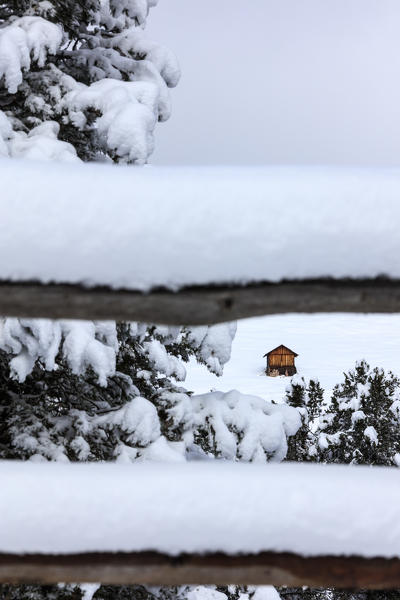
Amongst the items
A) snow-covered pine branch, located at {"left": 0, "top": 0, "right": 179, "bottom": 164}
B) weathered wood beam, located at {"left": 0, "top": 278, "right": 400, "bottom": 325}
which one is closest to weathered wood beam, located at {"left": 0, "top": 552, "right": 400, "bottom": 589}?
weathered wood beam, located at {"left": 0, "top": 278, "right": 400, "bottom": 325}

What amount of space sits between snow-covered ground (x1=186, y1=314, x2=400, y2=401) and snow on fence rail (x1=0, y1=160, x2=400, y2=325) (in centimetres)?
2845

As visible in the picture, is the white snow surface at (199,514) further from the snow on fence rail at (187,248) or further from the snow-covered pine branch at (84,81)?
the snow-covered pine branch at (84,81)

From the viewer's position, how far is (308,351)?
43875 mm

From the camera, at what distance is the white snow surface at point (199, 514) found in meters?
1.29

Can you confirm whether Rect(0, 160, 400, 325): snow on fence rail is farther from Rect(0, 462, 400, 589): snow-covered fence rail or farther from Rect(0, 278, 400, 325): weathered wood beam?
Rect(0, 462, 400, 589): snow-covered fence rail

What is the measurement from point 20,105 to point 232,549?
4.70 meters

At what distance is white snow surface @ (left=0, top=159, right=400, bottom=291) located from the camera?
3.84 feet

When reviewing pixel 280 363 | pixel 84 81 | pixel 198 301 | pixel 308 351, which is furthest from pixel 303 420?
pixel 308 351

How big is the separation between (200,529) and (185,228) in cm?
60

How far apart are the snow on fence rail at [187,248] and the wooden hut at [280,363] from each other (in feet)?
120

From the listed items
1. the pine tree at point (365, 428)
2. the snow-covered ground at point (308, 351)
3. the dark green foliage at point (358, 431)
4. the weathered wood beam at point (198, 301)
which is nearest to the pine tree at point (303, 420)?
the dark green foliage at point (358, 431)

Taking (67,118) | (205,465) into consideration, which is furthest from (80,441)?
(205,465)

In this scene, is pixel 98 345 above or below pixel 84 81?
below

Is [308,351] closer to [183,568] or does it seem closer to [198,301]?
[183,568]
